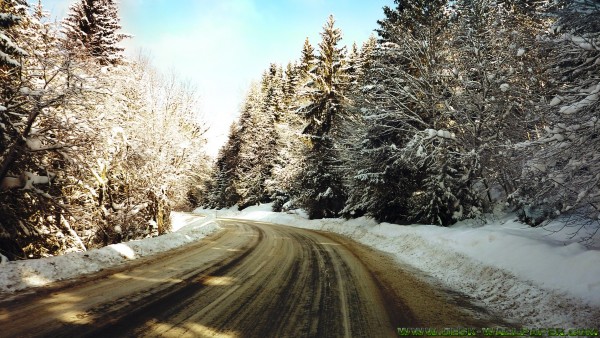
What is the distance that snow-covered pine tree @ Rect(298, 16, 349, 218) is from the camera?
25969mm

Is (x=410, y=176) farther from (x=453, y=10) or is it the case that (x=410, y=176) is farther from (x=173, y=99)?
(x=173, y=99)

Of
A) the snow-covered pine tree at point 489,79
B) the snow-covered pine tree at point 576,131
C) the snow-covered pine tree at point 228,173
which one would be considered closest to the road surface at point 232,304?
the snow-covered pine tree at point 576,131

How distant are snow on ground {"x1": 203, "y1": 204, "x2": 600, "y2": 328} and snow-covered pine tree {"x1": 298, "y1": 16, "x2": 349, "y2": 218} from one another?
13.6m

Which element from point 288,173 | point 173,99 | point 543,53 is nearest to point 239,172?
point 288,173

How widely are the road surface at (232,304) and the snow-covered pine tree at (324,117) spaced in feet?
57.8

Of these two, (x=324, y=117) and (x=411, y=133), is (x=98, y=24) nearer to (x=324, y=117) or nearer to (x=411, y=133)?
(x=324, y=117)

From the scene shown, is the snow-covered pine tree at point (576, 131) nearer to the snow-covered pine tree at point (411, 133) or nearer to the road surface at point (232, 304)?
the road surface at point (232, 304)

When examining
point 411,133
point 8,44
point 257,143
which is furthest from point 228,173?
point 8,44

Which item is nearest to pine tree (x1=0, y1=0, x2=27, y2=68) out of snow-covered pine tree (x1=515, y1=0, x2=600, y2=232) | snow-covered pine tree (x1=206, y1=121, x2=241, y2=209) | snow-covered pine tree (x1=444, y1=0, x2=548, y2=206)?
snow-covered pine tree (x1=515, y1=0, x2=600, y2=232)

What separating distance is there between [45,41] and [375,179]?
14.2 meters

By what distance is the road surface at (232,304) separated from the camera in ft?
13.8

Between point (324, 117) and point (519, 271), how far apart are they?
20556 millimetres

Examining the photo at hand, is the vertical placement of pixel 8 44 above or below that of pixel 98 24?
below

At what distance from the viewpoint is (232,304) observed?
5.26 metres
